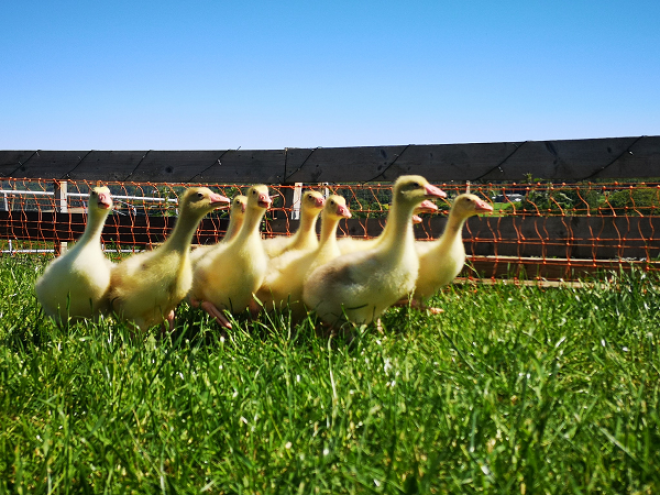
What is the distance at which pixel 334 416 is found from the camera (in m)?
1.98

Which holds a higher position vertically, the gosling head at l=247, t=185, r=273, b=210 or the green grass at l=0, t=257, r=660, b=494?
the gosling head at l=247, t=185, r=273, b=210

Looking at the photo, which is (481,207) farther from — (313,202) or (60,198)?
(60,198)

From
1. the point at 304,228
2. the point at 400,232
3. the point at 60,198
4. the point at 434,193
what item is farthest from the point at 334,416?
the point at 60,198

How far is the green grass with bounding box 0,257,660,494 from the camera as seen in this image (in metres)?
1.70

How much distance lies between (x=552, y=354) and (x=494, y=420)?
0.89 meters

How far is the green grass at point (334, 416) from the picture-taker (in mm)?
1699

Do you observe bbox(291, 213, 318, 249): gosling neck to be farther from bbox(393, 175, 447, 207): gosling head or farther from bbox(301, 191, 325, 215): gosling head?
bbox(393, 175, 447, 207): gosling head

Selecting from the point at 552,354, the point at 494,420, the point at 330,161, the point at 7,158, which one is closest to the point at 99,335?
the point at 494,420

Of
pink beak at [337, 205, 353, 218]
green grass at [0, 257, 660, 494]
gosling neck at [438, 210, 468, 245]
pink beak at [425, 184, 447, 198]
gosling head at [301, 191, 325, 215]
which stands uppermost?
pink beak at [425, 184, 447, 198]

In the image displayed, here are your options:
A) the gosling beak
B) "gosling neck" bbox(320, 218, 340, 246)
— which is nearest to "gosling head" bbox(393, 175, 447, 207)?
"gosling neck" bbox(320, 218, 340, 246)

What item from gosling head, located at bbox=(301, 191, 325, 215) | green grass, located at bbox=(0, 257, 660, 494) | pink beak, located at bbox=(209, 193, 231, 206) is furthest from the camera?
gosling head, located at bbox=(301, 191, 325, 215)

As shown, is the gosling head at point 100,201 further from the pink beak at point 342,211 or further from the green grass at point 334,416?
the pink beak at point 342,211

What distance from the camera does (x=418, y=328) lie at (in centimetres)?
362

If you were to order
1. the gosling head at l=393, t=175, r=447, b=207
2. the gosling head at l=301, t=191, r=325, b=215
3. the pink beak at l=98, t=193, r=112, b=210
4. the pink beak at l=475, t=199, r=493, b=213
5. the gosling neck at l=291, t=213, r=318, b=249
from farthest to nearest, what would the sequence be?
1. the gosling neck at l=291, t=213, r=318, b=249
2. the pink beak at l=475, t=199, r=493, b=213
3. the gosling head at l=301, t=191, r=325, b=215
4. the gosling head at l=393, t=175, r=447, b=207
5. the pink beak at l=98, t=193, r=112, b=210
